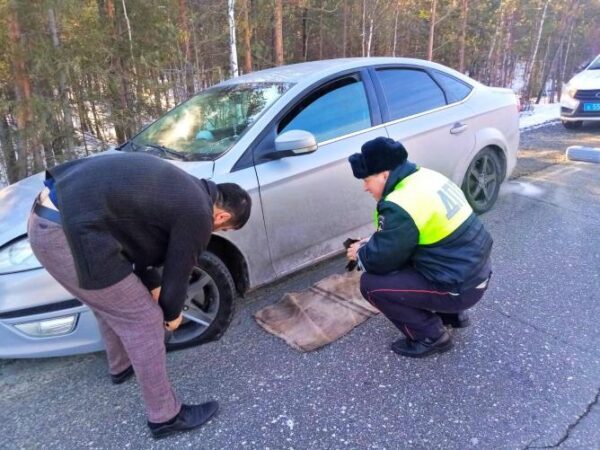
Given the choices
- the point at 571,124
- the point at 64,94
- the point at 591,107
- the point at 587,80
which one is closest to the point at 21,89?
the point at 64,94

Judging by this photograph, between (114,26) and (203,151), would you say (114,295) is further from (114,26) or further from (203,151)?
(114,26)

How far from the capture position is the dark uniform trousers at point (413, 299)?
2322 mm

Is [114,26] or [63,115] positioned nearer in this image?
[63,115]

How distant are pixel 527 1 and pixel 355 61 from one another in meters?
20.3

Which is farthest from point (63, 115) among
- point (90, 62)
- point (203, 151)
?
point (203, 151)

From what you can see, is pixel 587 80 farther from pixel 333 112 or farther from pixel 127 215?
pixel 127 215

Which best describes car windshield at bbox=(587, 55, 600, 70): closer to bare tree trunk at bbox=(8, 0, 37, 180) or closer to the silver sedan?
the silver sedan

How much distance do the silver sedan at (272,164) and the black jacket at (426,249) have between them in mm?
756

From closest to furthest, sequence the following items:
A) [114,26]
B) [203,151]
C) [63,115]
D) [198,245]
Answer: [198,245] < [203,151] < [63,115] < [114,26]

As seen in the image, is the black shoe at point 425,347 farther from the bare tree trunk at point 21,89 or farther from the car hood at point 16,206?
the bare tree trunk at point 21,89

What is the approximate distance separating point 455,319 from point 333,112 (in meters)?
1.59

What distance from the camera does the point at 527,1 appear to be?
19406 millimetres

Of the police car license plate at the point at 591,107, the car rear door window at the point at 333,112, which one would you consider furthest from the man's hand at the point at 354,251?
the police car license plate at the point at 591,107

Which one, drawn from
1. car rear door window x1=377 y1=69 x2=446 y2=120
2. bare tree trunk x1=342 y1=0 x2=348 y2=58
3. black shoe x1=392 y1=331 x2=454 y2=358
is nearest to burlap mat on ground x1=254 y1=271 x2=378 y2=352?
black shoe x1=392 y1=331 x2=454 y2=358
